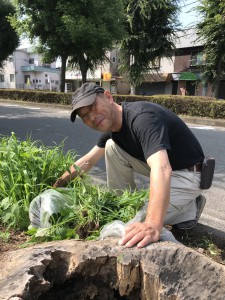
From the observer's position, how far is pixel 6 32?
60.6 ft

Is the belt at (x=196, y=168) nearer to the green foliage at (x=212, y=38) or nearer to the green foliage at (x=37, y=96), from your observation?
the green foliage at (x=37, y=96)

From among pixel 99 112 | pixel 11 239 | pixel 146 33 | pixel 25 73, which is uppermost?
pixel 146 33

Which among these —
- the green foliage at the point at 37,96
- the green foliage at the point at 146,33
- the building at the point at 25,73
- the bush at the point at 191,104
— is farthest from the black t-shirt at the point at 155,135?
the building at the point at 25,73

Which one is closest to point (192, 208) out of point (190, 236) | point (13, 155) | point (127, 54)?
point (190, 236)

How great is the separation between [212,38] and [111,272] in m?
20.2

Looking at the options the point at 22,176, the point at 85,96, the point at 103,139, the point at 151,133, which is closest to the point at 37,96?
the point at 103,139

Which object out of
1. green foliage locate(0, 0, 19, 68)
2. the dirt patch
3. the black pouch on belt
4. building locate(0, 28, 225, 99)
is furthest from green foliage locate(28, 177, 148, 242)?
building locate(0, 28, 225, 99)

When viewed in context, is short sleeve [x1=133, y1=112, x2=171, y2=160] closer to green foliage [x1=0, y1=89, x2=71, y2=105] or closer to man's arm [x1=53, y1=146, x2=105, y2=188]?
man's arm [x1=53, y1=146, x2=105, y2=188]

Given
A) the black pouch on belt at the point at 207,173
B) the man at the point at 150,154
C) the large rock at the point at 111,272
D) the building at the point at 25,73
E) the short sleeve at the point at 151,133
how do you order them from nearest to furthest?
the large rock at the point at 111,272, the man at the point at 150,154, the short sleeve at the point at 151,133, the black pouch on belt at the point at 207,173, the building at the point at 25,73

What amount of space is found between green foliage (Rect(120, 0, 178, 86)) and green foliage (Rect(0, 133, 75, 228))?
60.7ft

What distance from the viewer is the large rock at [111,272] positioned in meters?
1.22

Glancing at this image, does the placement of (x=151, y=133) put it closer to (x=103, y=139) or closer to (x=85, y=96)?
(x=85, y=96)

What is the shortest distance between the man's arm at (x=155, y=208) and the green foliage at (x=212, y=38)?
1696 cm

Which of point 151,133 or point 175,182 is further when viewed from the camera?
point 175,182
